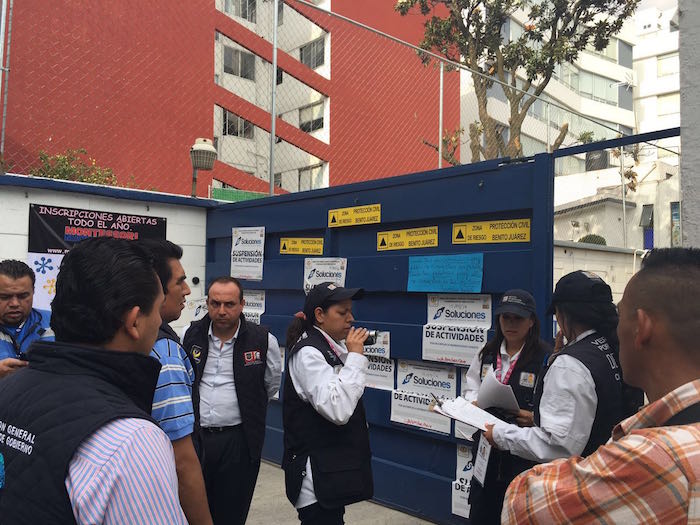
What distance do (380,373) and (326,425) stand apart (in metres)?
1.94

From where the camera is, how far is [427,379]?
452cm

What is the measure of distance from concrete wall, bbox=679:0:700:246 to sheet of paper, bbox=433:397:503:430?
114cm

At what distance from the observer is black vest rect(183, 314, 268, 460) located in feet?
11.7

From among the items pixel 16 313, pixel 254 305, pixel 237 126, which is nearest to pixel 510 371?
pixel 16 313

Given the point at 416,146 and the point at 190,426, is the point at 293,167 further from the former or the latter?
the point at 190,426

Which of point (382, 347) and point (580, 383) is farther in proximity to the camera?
point (382, 347)

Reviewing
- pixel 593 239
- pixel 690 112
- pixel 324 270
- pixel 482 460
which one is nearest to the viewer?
pixel 690 112

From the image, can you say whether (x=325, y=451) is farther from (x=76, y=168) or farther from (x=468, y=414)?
(x=76, y=168)

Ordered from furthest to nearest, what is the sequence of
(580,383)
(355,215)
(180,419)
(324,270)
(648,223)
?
(648,223) → (324,270) → (355,215) → (580,383) → (180,419)

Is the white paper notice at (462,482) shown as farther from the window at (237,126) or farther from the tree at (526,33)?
the tree at (526,33)

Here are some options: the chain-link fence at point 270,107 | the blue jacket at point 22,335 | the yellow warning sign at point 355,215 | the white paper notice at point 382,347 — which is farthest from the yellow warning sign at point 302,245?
the blue jacket at point 22,335

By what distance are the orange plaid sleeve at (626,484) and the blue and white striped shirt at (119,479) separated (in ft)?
2.39

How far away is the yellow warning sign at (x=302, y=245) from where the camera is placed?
5422 mm

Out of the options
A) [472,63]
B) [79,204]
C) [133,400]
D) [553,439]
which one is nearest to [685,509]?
[133,400]
